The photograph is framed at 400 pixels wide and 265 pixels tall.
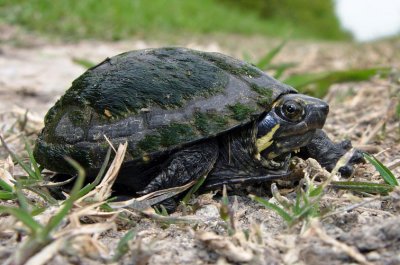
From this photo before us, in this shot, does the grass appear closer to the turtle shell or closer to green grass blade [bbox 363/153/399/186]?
green grass blade [bbox 363/153/399/186]

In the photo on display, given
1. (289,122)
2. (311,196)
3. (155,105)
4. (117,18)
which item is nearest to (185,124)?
(155,105)

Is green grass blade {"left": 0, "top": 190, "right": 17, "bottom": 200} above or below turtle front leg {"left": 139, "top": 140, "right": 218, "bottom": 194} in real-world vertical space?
below

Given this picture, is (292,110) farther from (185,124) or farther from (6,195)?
(6,195)

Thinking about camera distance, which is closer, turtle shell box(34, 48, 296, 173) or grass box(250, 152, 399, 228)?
grass box(250, 152, 399, 228)

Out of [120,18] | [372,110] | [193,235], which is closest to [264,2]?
[120,18]

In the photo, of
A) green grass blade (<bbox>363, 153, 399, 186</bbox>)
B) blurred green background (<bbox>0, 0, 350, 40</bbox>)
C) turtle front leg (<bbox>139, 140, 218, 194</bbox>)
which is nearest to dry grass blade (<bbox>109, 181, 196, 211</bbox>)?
turtle front leg (<bbox>139, 140, 218, 194</bbox>)

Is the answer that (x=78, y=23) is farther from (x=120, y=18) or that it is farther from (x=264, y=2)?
(x=264, y=2)

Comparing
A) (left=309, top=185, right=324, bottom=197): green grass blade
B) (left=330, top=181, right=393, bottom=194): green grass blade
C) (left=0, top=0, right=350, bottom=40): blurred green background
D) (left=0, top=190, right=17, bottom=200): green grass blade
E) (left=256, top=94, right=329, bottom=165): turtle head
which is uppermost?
(left=0, top=0, right=350, bottom=40): blurred green background

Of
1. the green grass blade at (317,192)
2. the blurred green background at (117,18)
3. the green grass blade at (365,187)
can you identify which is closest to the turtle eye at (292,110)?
the green grass blade at (365,187)
